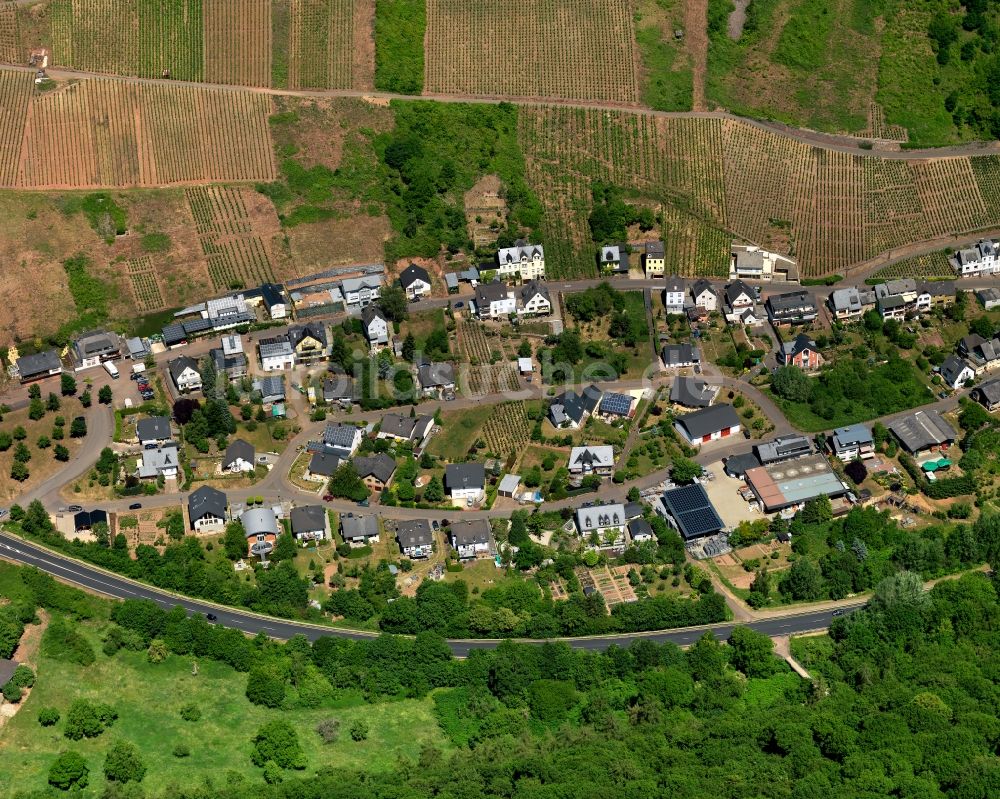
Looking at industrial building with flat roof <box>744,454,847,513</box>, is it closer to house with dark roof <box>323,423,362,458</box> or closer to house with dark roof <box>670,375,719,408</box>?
house with dark roof <box>670,375,719,408</box>

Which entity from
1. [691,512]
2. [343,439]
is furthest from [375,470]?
[691,512]

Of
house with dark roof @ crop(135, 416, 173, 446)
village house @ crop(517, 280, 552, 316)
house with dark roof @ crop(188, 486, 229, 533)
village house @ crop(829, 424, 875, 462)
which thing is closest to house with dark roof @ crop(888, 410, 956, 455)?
village house @ crop(829, 424, 875, 462)

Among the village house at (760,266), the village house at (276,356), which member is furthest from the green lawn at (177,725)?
the village house at (760,266)

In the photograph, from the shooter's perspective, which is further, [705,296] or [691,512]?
[705,296]

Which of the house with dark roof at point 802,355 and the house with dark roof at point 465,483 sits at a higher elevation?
the house with dark roof at point 802,355

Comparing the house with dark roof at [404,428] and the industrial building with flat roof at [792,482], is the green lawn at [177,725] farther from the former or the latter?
the industrial building with flat roof at [792,482]

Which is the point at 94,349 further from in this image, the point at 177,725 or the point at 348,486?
the point at 177,725

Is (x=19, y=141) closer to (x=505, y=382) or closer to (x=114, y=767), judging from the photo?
(x=505, y=382)
